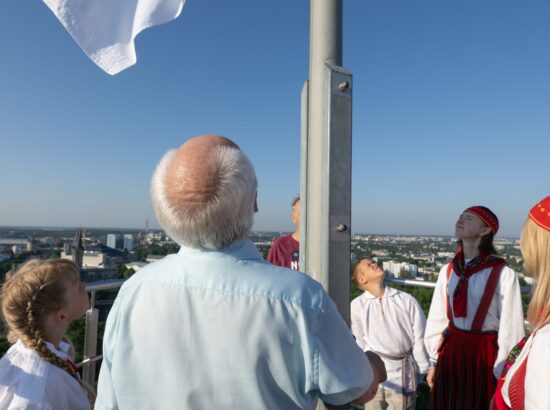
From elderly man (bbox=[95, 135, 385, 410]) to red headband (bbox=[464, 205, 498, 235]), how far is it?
6.70 ft

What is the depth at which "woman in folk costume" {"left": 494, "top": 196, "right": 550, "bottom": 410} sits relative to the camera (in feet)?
3.83

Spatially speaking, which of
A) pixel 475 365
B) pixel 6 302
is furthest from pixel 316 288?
pixel 475 365

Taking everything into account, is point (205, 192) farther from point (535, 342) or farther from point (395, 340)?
point (395, 340)

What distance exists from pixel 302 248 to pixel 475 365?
1854mm

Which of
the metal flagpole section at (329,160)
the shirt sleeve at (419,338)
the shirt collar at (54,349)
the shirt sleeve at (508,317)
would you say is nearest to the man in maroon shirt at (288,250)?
the shirt sleeve at (419,338)

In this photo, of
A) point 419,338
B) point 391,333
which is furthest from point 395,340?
point 419,338

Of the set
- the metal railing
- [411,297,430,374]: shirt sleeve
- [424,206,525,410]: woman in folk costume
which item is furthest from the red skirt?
the metal railing

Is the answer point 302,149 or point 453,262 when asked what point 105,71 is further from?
point 453,262

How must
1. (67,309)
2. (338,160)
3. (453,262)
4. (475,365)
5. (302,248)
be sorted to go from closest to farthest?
(338,160) → (302,248) → (67,309) → (475,365) → (453,262)

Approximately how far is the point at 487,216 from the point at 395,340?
122cm

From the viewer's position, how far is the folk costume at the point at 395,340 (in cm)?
299

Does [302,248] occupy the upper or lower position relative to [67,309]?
upper

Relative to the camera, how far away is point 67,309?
1.89 metres

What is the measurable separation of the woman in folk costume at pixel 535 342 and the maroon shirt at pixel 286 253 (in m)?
1.88
